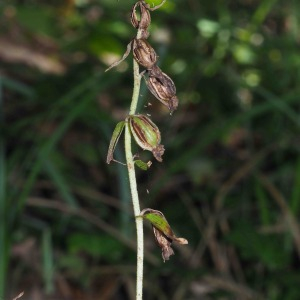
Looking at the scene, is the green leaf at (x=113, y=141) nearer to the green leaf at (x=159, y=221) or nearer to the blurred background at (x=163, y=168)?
the green leaf at (x=159, y=221)

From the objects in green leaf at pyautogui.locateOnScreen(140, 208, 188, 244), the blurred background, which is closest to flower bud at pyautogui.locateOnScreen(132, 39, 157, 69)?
green leaf at pyautogui.locateOnScreen(140, 208, 188, 244)

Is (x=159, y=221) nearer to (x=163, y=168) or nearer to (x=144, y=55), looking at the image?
(x=144, y=55)

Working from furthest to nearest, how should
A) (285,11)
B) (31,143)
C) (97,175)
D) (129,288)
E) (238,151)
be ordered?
(285,11) < (238,151) < (97,175) < (31,143) < (129,288)

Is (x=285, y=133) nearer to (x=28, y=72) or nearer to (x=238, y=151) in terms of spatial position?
(x=238, y=151)

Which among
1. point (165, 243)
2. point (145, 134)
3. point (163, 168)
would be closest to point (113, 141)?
point (145, 134)

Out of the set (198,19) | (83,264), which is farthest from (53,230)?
(198,19)

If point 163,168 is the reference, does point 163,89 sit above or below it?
below
